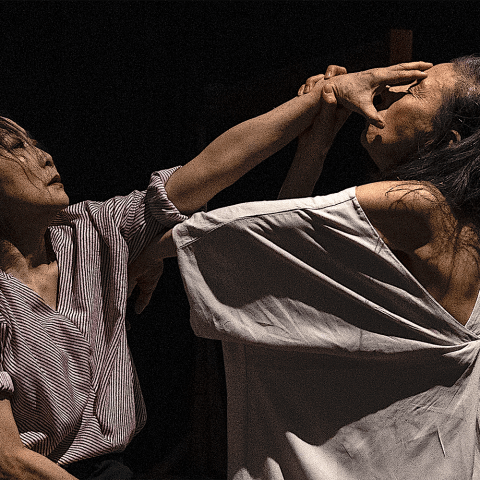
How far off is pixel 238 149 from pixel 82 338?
382 mm

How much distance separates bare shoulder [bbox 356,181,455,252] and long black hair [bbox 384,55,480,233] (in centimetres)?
2

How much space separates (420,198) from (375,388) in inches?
11.8

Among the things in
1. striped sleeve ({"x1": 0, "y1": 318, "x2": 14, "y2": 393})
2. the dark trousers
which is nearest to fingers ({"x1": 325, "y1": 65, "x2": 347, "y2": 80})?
striped sleeve ({"x1": 0, "y1": 318, "x2": 14, "y2": 393})

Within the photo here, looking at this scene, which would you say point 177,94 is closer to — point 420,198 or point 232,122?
point 232,122

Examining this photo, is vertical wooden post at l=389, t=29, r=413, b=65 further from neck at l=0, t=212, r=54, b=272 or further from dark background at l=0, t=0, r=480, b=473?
neck at l=0, t=212, r=54, b=272

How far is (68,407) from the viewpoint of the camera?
0.91 m

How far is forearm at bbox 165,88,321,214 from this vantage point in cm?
98

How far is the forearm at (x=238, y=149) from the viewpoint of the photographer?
3.23 ft

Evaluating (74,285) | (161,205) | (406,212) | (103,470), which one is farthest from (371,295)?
(103,470)

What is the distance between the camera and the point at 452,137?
92cm

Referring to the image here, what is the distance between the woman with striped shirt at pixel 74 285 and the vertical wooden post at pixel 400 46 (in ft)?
0.87

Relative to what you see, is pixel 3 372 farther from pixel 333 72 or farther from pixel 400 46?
pixel 400 46

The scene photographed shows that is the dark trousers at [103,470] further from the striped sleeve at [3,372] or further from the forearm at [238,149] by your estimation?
the forearm at [238,149]

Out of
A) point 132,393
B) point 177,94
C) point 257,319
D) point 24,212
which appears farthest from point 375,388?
point 177,94
